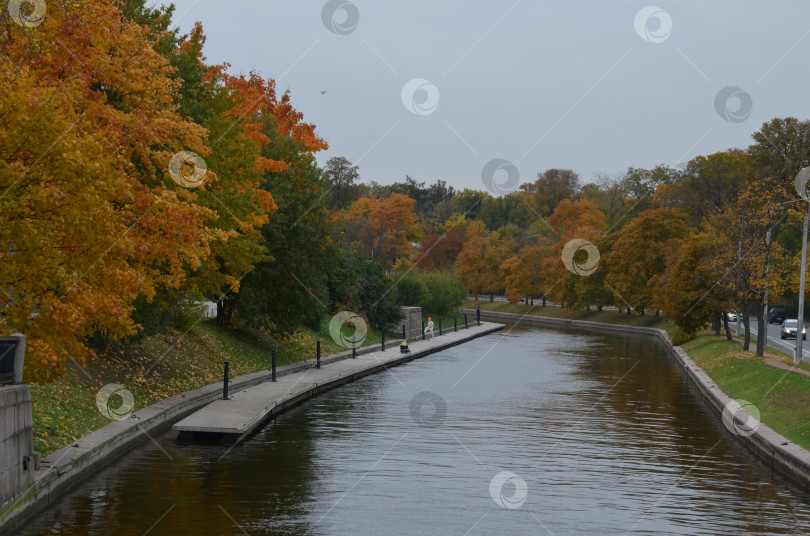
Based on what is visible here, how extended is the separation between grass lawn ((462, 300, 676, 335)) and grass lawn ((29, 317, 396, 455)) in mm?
40559

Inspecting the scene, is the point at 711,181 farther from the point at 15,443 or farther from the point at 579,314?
the point at 15,443

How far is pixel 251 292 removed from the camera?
44719mm

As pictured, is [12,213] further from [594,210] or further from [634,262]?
[594,210]

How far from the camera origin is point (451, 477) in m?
21.7

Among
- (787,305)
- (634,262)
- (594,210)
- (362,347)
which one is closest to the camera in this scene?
(362,347)

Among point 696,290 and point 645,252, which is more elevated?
point 645,252

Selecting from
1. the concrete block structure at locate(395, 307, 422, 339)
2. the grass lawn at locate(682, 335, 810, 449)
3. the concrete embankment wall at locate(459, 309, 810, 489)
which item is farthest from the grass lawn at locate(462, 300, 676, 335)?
the grass lawn at locate(682, 335, 810, 449)

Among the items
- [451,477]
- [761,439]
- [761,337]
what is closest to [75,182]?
[451,477]

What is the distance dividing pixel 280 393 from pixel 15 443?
17122mm

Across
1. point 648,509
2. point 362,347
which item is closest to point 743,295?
point 362,347

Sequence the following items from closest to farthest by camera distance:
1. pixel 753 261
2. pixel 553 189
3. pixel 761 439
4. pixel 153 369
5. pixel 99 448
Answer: pixel 99 448
pixel 761 439
pixel 153 369
pixel 753 261
pixel 553 189

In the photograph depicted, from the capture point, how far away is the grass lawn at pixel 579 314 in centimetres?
9226

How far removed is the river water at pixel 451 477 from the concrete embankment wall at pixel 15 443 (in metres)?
0.80

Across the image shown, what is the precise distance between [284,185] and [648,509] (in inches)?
1150
